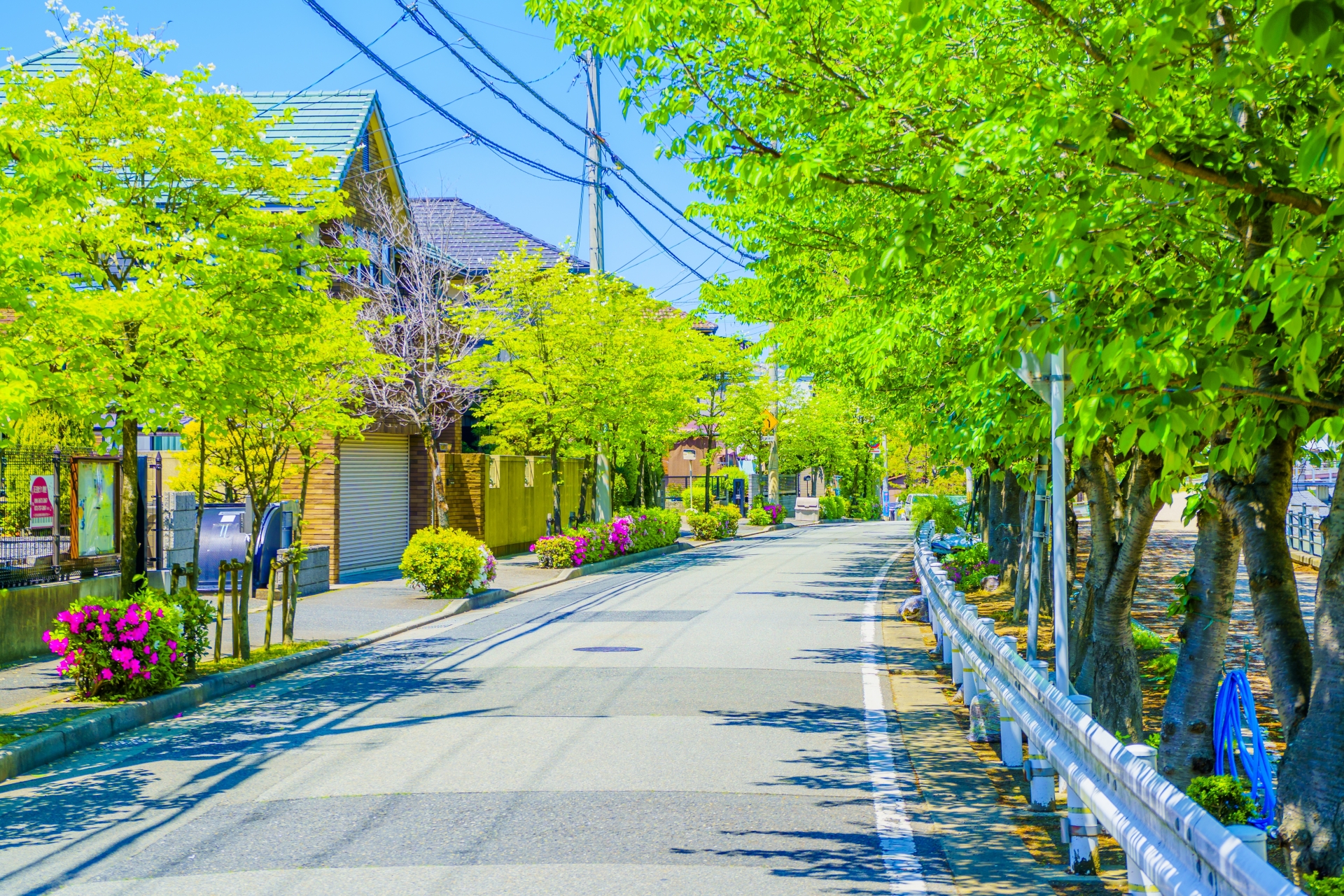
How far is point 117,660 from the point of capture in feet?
33.3

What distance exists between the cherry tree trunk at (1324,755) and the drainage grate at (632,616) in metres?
11.8

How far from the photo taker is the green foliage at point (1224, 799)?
20.0 feet

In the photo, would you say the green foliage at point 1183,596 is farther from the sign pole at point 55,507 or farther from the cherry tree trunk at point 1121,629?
the sign pole at point 55,507

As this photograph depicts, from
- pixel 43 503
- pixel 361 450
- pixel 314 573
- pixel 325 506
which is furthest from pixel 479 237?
pixel 43 503

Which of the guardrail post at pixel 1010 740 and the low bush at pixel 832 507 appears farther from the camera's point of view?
the low bush at pixel 832 507

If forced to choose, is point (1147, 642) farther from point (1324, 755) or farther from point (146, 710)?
point (146, 710)

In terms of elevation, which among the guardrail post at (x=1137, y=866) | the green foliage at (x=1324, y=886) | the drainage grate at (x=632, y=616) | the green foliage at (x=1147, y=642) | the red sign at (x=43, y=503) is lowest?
the drainage grate at (x=632, y=616)

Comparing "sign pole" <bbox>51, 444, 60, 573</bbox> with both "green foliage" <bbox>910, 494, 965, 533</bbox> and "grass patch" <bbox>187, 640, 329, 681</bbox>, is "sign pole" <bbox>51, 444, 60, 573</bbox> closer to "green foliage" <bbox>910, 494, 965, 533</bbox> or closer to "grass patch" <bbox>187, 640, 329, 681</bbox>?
"grass patch" <bbox>187, 640, 329, 681</bbox>

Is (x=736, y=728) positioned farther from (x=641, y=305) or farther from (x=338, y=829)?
(x=641, y=305)

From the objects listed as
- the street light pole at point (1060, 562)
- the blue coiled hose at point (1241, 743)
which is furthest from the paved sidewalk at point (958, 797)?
the blue coiled hose at point (1241, 743)

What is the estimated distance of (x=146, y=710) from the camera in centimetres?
997

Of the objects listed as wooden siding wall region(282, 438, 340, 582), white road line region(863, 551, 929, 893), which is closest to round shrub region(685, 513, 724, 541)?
wooden siding wall region(282, 438, 340, 582)

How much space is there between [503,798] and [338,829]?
105 centimetres

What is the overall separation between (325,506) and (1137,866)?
20.3m
